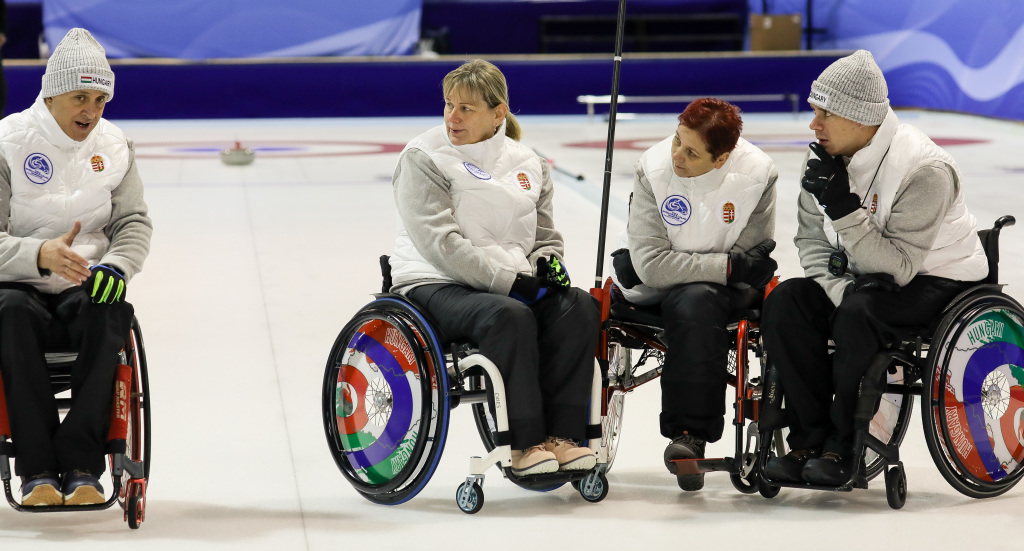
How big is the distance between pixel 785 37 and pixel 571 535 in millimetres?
14819

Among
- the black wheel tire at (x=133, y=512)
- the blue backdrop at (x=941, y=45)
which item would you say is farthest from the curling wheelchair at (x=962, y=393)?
the blue backdrop at (x=941, y=45)

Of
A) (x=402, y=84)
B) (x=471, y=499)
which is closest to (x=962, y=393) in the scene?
(x=471, y=499)

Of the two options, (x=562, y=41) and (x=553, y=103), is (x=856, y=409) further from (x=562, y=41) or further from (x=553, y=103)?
(x=562, y=41)

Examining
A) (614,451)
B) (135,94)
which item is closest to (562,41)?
(135,94)

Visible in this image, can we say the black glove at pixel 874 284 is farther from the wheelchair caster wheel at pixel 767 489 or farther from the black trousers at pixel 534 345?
the black trousers at pixel 534 345

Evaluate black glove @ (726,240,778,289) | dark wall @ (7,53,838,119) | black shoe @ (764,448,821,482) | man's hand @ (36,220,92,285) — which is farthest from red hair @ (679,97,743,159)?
dark wall @ (7,53,838,119)

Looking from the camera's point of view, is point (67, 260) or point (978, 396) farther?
point (978, 396)

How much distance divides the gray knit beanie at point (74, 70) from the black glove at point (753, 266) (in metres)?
1.37

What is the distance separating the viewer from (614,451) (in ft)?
9.36

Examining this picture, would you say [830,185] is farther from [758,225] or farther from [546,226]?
[546,226]

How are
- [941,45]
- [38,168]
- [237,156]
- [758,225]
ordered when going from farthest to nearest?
[941,45], [237,156], [758,225], [38,168]

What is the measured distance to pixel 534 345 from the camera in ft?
8.39

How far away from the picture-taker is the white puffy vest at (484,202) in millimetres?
2732

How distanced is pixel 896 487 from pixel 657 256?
0.70m
